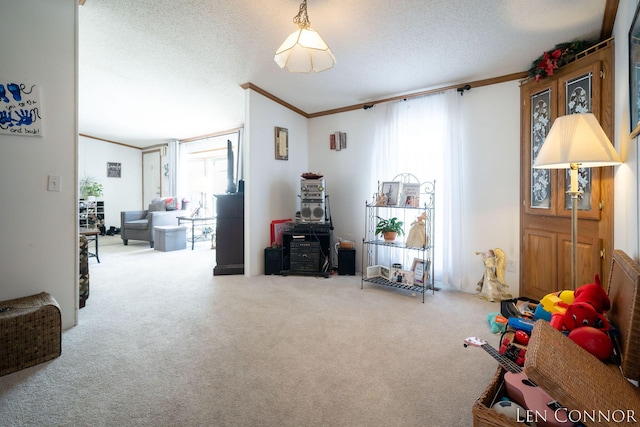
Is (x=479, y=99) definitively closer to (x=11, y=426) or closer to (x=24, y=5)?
(x=24, y=5)

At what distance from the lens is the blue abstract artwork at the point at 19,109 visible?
184 centimetres

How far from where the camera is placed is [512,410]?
1.01m

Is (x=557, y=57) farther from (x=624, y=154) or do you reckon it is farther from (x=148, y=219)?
(x=148, y=219)

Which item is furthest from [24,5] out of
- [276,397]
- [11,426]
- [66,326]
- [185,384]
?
[276,397]

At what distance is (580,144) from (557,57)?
139 centimetres

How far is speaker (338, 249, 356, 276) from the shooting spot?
379 cm

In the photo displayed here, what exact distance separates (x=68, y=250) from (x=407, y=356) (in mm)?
2517

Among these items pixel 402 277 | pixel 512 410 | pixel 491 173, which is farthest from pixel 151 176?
pixel 512 410

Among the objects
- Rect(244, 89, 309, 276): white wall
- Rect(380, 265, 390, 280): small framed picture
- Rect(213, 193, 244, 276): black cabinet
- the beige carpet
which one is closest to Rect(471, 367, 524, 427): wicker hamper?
the beige carpet

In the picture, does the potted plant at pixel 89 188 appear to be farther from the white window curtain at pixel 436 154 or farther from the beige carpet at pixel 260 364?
the white window curtain at pixel 436 154

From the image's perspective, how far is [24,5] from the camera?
6.25 feet

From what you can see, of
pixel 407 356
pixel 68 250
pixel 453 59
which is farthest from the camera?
pixel 453 59

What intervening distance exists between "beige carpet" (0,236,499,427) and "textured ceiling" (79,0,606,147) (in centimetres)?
232

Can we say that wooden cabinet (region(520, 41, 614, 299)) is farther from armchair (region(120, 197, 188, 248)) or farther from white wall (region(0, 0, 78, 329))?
armchair (region(120, 197, 188, 248))
